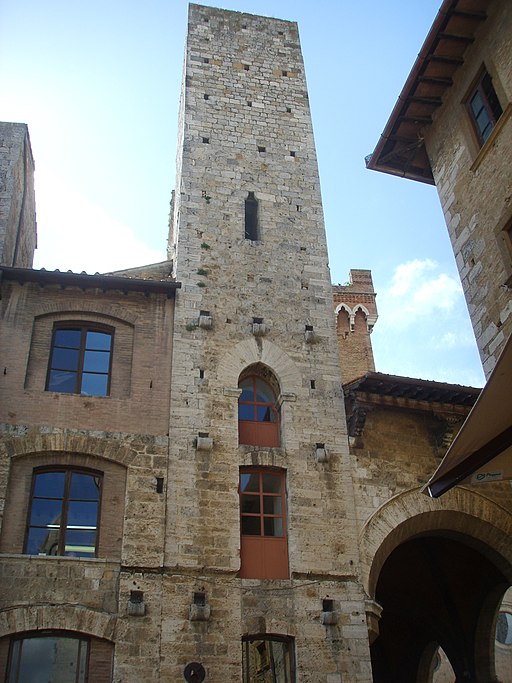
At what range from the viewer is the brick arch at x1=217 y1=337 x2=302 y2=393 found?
14.2m

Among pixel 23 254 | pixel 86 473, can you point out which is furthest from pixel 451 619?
pixel 23 254

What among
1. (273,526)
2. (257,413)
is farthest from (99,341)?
(273,526)

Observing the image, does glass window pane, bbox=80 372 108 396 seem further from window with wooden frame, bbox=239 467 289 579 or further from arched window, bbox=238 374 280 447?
window with wooden frame, bbox=239 467 289 579

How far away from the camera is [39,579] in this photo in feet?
37.7

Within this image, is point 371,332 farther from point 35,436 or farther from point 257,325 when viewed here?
point 35,436

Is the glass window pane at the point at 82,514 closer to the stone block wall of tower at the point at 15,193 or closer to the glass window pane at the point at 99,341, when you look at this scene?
the glass window pane at the point at 99,341

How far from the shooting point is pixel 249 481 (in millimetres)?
13406

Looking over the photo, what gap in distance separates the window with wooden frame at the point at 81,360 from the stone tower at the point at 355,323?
464 inches

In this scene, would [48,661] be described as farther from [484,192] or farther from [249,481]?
[484,192]

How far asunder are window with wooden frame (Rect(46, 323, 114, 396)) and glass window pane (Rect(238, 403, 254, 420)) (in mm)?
2451

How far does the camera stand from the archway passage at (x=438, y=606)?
54.0ft

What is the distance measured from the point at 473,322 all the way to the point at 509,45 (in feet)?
14.1

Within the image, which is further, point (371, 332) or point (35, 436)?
point (371, 332)

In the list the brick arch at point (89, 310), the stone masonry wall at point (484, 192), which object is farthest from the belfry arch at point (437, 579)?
the brick arch at point (89, 310)
